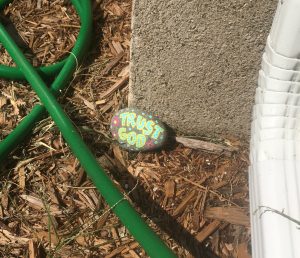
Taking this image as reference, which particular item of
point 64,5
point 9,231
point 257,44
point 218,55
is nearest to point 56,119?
point 9,231

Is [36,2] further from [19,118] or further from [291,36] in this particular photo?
[291,36]

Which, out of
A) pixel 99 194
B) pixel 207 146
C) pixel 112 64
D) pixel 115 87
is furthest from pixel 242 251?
pixel 112 64

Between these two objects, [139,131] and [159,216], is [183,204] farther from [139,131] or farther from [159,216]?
[139,131]

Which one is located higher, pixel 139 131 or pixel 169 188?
pixel 139 131

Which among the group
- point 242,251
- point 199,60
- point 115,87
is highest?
point 199,60

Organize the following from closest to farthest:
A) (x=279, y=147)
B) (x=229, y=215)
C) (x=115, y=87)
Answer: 1. (x=279, y=147)
2. (x=229, y=215)
3. (x=115, y=87)

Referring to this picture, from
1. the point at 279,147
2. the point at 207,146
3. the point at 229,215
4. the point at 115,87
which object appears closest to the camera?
the point at 279,147

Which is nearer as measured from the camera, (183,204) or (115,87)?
(183,204)
